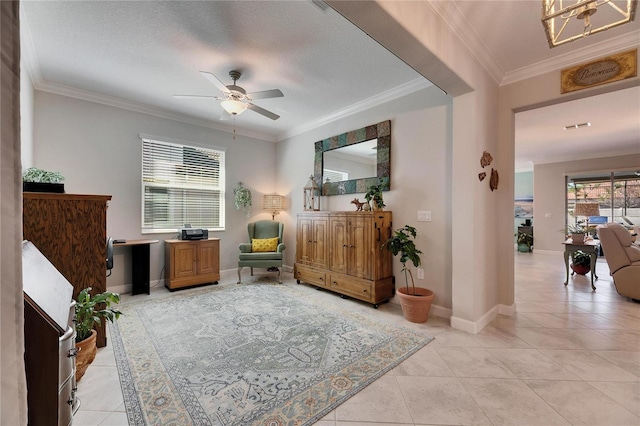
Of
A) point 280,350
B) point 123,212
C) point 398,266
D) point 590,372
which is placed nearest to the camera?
point 590,372

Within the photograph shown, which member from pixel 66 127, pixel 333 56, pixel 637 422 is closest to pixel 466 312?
pixel 637 422

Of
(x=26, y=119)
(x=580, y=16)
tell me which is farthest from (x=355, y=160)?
(x=26, y=119)

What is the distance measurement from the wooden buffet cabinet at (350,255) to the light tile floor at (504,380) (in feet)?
1.72

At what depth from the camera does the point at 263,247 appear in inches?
188

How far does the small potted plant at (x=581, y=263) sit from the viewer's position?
197 inches

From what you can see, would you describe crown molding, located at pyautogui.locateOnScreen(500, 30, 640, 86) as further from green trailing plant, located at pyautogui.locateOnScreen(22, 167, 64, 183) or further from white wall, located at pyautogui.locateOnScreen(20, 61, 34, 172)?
white wall, located at pyautogui.locateOnScreen(20, 61, 34, 172)

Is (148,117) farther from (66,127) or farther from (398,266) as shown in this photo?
(398,266)

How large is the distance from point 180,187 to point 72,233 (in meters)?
2.44

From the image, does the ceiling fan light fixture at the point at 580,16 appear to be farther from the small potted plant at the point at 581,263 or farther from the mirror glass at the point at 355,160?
the small potted plant at the point at 581,263

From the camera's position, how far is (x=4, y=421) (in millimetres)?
571

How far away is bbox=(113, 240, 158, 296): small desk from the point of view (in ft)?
12.8

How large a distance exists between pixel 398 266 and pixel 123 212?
4.00m

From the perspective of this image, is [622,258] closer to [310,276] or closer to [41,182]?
[310,276]

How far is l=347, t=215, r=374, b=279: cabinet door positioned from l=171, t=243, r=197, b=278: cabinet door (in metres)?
2.40
